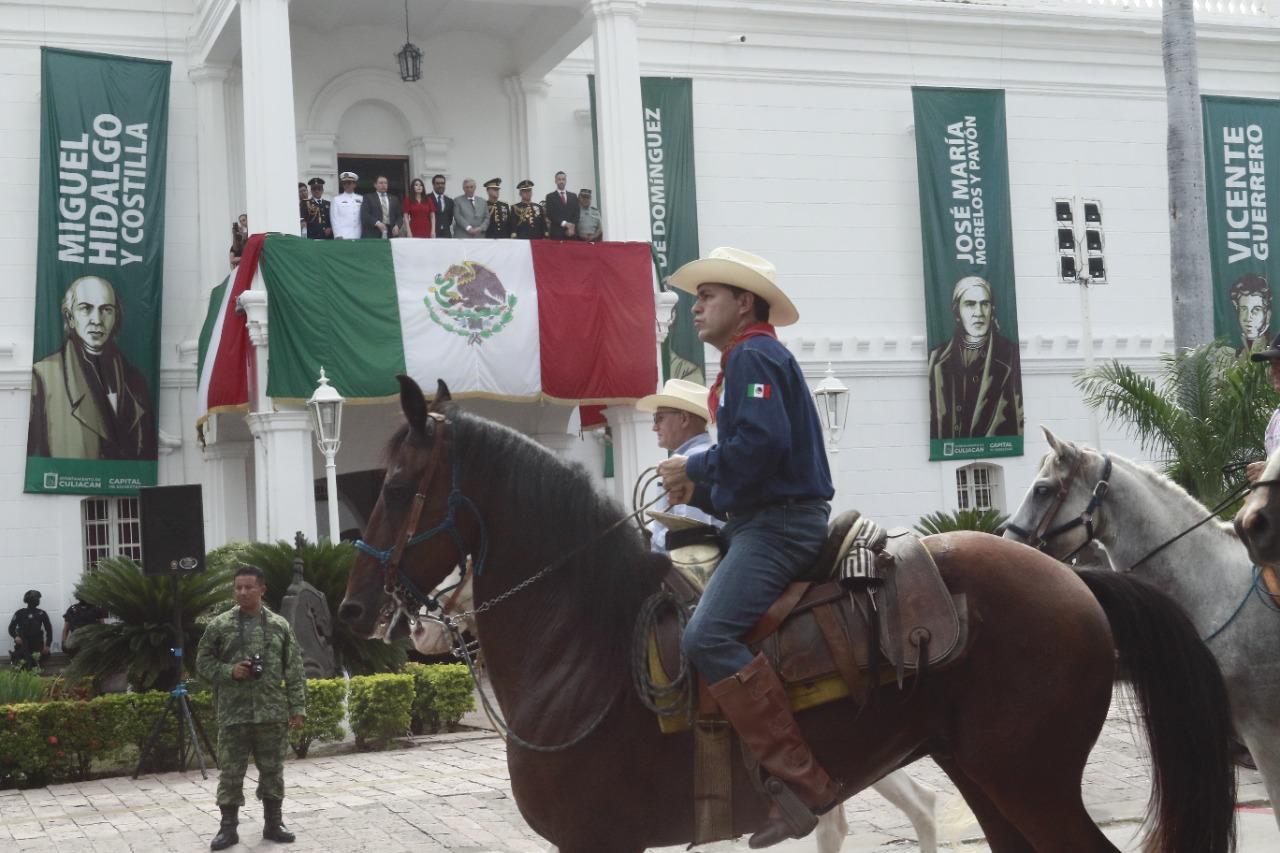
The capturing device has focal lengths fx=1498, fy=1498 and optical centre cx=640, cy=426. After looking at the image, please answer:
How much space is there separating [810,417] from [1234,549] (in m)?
2.95

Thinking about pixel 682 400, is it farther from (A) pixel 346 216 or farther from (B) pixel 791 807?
(A) pixel 346 216

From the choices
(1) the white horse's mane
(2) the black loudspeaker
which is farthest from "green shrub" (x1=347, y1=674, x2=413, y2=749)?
(1) the white horse's mane

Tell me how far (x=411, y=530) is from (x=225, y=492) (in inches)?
725

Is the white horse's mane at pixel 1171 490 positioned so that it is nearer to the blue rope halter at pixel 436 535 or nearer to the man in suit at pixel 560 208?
the blue rope halter at pixel 436 535

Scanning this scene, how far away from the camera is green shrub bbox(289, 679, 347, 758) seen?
14055 millimetres

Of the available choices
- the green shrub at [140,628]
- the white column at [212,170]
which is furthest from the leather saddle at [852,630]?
the white column at [212,170]

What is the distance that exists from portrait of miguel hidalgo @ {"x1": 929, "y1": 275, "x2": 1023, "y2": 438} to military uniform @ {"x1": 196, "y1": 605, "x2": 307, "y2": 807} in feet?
59.0

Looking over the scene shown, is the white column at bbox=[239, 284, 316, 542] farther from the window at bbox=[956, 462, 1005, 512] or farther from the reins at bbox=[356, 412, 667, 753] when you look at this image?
the reins at bbox=[356, 412, 667, 753]

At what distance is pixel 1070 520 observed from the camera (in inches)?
294

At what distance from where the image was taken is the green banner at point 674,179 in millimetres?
24547

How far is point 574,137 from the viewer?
25.5m

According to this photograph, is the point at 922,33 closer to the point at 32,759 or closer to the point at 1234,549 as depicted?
the point at 32,759

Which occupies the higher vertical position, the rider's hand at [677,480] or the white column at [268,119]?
the white column at [268,119]

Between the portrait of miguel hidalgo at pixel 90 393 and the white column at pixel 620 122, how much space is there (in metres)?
7.42
